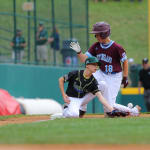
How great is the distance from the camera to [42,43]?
20.8 meters

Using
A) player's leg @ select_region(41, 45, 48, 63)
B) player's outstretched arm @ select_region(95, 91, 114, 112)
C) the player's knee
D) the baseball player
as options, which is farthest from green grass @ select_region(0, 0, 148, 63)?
player's outstretched arm @ select_region(95, 91, 114, 112)

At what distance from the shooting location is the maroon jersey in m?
12.1

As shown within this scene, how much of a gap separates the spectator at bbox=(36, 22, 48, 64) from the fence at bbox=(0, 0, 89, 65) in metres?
0.17

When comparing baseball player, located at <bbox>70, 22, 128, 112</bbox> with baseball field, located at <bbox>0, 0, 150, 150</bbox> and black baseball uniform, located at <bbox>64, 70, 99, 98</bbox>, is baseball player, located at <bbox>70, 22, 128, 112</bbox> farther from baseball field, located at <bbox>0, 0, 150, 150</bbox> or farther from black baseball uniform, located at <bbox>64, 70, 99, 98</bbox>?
baseball field, located at <bbox>0, 0, 150, 150</bbox>

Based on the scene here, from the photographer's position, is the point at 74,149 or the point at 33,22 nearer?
the point at 74,149

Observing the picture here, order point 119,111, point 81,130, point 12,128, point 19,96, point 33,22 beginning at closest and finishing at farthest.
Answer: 1. point 81,130
2. point 12,128
3. point 119,111
4. point 19,96
5. point 33,22

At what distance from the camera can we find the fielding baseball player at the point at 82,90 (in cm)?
1159

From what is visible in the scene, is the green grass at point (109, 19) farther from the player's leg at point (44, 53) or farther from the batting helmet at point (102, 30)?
the batting helmet at point (102, 30)

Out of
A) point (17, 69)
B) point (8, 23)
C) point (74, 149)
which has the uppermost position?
point (8, 23)

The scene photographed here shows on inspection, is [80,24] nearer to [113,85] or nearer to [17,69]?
[17,69]

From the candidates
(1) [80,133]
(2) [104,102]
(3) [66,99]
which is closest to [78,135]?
(1) [80,133]

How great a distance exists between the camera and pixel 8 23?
63.0ft

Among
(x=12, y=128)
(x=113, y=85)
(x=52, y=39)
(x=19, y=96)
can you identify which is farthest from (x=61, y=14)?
(x=12, y=128)

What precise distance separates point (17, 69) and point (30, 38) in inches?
60.3
